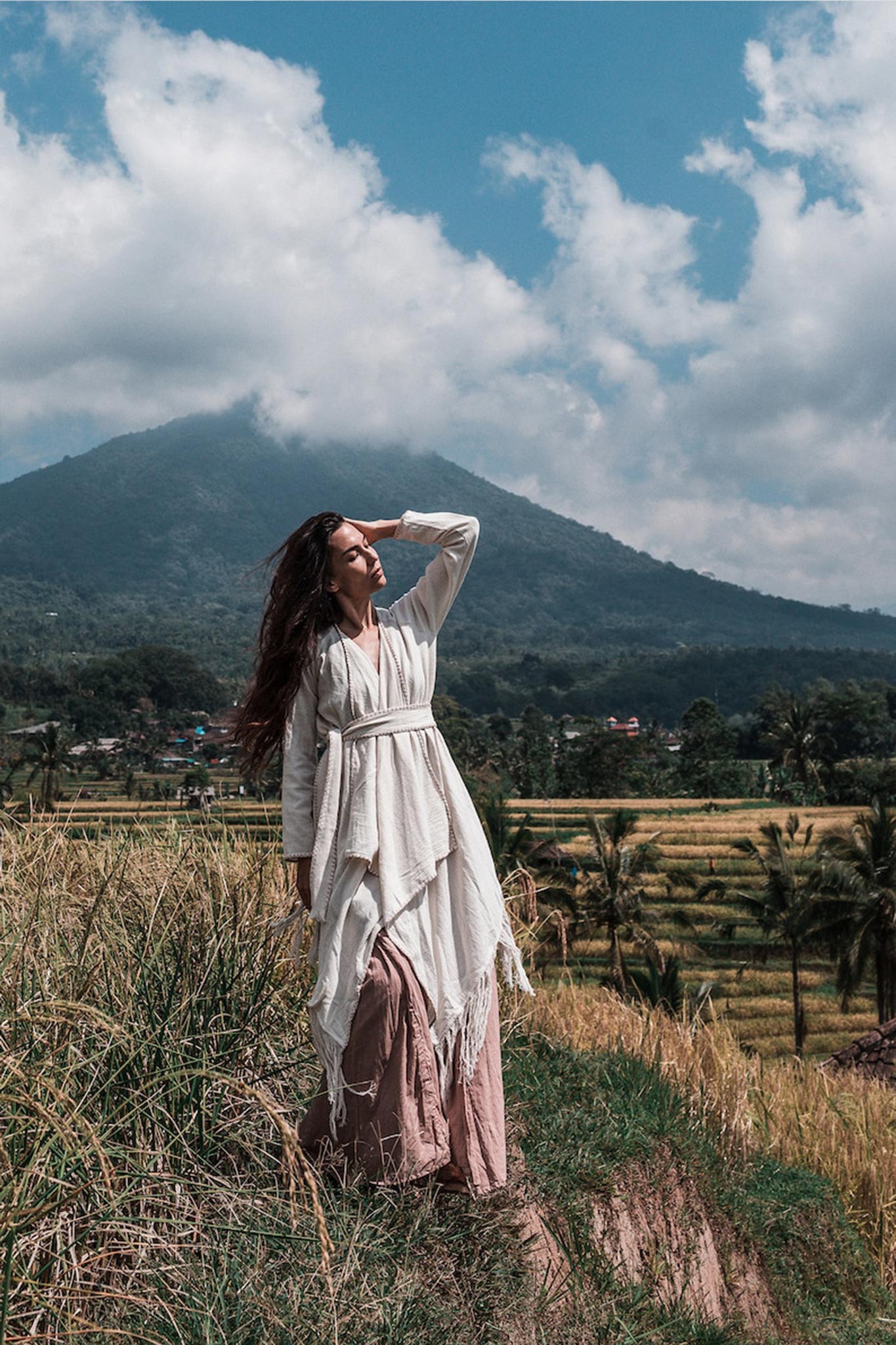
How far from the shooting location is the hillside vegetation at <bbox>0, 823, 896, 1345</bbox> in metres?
2.30

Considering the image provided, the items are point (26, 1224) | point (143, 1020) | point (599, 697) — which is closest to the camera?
point (26, 1224)

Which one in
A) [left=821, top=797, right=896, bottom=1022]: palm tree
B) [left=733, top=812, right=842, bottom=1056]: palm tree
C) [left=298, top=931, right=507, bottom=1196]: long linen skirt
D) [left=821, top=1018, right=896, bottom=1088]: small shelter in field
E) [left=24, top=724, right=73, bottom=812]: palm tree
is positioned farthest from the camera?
[left=733, top=812, right=842, bottom=1056]: palm tree

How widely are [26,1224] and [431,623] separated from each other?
1.85 m

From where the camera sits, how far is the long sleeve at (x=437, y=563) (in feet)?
10.7

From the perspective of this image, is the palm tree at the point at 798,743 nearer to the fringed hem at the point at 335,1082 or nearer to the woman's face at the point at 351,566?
the woman's face at the point at 351,566

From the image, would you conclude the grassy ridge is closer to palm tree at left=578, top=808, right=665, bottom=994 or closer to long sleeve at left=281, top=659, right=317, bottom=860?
palm tree at left=578, top=808, right=665, bottom=994

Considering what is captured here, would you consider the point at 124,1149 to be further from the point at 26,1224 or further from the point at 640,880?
the point at 640,880

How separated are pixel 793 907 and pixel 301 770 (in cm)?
3098

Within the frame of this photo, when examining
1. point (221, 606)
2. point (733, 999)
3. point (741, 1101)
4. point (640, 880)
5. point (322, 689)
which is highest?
point (221, 606)

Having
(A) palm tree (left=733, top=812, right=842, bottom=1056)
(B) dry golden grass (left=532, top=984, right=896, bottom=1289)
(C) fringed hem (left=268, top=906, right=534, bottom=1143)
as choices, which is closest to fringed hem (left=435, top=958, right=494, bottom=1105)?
(C) fringed hem (left=268, top=906, right=534, bottom=1143)

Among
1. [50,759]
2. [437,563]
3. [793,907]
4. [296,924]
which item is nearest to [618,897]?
[793,907]

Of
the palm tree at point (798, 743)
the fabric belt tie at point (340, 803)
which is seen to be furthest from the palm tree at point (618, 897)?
the fabric belt tie at point (340, 803)

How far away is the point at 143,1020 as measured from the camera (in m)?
3.04

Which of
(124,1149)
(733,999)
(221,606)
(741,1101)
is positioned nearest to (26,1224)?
(124,1149)
